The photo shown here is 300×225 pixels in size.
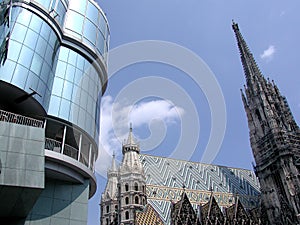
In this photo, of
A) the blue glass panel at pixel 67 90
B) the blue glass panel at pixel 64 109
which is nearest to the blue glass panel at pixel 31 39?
the blue glass panel at pixel 67 90

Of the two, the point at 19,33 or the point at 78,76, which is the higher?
the point at 19,33

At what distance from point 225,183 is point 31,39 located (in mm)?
57362

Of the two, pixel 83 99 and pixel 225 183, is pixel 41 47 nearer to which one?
pixel 83 99

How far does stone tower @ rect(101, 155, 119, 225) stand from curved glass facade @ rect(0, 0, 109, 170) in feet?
104

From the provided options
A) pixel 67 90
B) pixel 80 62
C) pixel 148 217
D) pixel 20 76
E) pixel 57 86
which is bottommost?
pixel 148 217

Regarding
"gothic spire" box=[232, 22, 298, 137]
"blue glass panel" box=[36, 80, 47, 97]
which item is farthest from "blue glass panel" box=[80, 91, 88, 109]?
"gothic spire" box=[232, 22, 298, 137]

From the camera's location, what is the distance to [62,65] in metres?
28.1

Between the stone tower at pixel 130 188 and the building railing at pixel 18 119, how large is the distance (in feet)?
106

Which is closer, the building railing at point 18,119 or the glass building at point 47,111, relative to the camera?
the glass building at point 47,111

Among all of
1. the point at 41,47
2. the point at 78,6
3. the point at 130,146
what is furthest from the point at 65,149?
the point at 130,146

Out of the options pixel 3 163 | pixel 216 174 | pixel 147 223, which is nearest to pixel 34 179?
pixel 3 163

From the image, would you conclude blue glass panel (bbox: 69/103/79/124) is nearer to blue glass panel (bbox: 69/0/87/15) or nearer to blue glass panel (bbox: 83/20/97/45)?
blue glass panel (bbox: 83/20/97/45)

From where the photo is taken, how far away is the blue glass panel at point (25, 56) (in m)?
23.7

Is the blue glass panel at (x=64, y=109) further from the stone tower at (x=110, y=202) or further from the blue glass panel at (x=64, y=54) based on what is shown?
the stone tower at (x=110, y=202)
